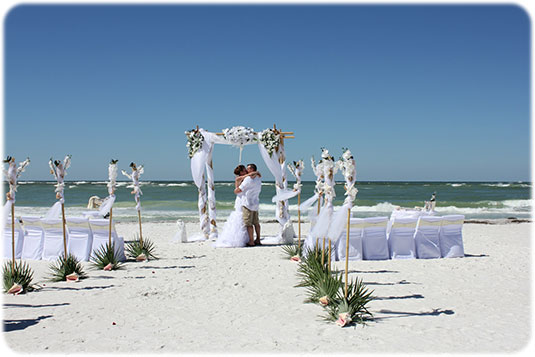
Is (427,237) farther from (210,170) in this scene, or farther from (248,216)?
(210,170)

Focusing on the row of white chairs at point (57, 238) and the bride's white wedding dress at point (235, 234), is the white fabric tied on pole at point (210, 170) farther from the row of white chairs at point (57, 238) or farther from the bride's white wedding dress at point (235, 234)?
the row of white chairs at point (57, 238)

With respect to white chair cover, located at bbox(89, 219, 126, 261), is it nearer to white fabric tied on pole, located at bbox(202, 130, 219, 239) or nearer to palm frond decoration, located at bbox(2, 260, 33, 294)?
palm frond decoration, located at bbox(2, 260, 33, 294)

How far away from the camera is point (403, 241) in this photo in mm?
8305

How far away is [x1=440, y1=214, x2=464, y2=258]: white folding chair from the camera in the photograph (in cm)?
852

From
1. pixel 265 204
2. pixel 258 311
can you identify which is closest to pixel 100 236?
pixel 258 311

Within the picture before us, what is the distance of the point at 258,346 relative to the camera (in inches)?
154

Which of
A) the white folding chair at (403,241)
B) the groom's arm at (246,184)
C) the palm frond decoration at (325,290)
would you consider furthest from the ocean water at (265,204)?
the palm frond decoration at (325,290)

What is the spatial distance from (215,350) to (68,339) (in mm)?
1541

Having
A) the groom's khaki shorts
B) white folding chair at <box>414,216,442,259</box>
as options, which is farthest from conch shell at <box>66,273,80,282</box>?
white folding chair at <box>414,216,442,259</box>

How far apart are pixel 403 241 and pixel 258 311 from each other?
441cm

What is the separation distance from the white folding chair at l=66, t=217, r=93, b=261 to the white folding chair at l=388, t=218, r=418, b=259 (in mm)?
6064

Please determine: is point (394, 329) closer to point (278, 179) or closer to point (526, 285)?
point (526, 285)

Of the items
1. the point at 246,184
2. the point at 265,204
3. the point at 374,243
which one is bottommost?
the point at 265,204

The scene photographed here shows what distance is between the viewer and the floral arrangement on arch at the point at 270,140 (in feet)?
35.2
